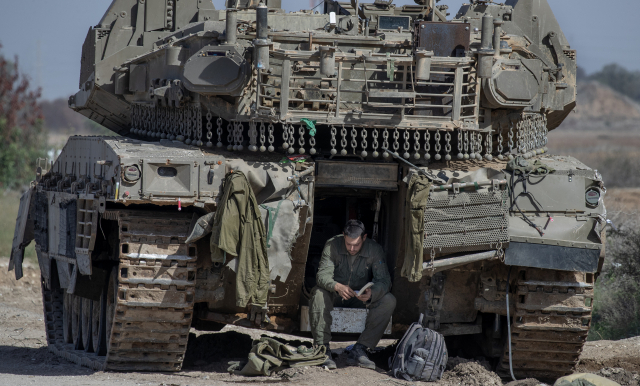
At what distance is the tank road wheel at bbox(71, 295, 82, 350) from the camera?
10188mm

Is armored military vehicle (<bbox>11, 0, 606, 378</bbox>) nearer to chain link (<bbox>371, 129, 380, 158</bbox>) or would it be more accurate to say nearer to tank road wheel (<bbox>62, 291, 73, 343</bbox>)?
chain link (<bbox>371, 129, 380, 158</bbox>)

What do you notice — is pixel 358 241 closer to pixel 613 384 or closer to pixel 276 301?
pixel 276 301

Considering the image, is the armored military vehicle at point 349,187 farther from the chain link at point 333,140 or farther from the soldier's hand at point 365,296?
the soldier's hand at point 365,296

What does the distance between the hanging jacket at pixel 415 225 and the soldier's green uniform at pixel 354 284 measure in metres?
0.53

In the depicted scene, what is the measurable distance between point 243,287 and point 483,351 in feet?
9.37

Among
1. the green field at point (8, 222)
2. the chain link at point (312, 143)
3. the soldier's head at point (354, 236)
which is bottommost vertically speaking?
the green field at point (8, 222)

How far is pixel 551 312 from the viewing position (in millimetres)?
8117

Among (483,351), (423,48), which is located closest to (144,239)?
(423,48)

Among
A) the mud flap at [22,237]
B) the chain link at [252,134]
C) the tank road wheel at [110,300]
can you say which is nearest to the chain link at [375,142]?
the chain link at [252,134]

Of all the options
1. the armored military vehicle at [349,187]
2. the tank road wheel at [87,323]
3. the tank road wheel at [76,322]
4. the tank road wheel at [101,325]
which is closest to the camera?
the armored military vehicle at [349,187]

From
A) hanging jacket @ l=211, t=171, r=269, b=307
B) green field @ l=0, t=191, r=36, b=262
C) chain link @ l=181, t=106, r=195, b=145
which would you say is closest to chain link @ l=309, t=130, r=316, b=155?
hanging jacket @ l=211, t=171, r=269, b=307

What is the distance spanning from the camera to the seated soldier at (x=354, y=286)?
830 cm

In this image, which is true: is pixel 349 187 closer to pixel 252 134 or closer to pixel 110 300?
pixel 252 134

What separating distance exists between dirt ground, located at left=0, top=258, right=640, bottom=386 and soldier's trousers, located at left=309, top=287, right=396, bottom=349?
0.31 meters
